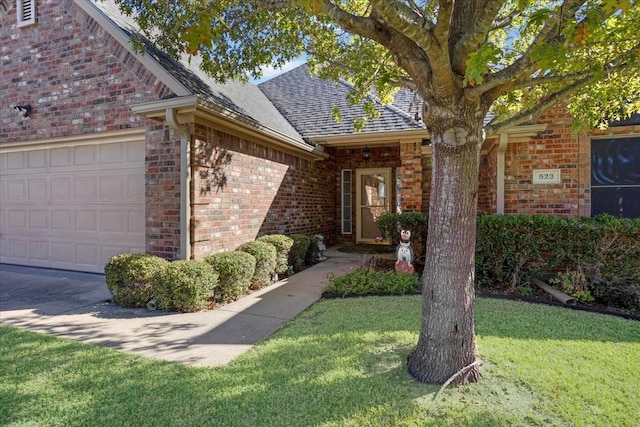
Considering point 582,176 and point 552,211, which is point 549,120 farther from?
point 552,211

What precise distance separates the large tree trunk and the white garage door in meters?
5.51

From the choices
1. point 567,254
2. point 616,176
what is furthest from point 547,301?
point 616,176

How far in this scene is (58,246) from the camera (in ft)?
24.8

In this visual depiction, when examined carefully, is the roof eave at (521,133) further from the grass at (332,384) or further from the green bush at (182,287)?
the green bush at (182,287)

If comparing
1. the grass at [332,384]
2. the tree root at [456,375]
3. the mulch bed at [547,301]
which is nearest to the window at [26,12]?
the grass at [332,384]

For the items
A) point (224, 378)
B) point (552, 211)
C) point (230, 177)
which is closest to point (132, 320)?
point (224, 378)

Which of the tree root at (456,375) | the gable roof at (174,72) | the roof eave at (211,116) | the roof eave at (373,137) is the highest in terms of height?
the gable roof at (174,72)

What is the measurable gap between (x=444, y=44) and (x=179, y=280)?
4281mm

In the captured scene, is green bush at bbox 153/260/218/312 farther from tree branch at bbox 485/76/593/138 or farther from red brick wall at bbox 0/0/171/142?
tree branch at bbox 485/76/593/138

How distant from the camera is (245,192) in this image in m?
7.30

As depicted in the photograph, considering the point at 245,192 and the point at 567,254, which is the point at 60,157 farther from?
the point at 567,254

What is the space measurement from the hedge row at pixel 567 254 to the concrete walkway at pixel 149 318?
121 inches

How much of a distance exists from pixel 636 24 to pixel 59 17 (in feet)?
30.1

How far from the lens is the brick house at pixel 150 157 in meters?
6.04
